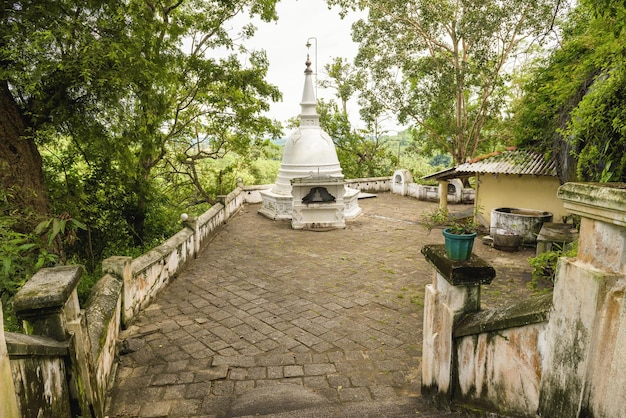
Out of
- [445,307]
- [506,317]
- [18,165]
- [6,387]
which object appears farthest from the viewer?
[18,165]

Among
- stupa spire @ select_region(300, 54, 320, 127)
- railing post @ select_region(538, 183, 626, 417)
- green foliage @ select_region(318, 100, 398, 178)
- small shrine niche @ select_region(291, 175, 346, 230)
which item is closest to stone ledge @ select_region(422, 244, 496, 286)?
railing post @ select_region(538, 183, 626, 417)

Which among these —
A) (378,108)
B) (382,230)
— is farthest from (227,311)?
(378,108)

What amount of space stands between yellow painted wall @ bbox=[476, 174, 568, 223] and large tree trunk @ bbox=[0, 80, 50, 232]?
10.7 metres

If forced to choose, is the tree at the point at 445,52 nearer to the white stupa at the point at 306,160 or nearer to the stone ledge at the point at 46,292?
the white stupa at the point at 306,160

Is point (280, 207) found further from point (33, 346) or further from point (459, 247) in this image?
point (33, 346)

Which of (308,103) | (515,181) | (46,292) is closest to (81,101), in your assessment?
(46,292)

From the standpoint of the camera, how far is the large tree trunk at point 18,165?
21.1 feet

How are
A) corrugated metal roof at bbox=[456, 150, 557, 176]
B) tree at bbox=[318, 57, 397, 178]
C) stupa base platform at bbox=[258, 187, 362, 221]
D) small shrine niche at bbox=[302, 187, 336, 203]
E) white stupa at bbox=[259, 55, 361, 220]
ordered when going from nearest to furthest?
corrugated metal roof at bbox=[456, 150, 557, 176] → small shrine niche at bbox=[302, 187, 336, 203] → stupa base platform at bbox=[258, 187, 362, 221] → white stupa at bbox=[259, 55, 361, 220] → tree at bbox=[318, 57, 397, 178]

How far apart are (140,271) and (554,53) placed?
10.3m

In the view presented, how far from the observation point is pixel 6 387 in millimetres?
2068

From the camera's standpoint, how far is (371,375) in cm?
450

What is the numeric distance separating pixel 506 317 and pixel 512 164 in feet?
32.2

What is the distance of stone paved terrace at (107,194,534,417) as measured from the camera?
3.92 m

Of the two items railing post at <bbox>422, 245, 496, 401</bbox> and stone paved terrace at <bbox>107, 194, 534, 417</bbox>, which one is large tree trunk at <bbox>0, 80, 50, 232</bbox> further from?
railing post at <bbox>422, 245, 496, 401</bbox>
